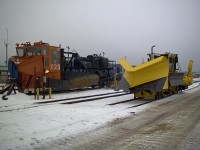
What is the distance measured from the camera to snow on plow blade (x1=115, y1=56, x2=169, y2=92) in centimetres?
1449

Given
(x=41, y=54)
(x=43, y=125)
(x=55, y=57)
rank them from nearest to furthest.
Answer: (x=43, y=125)
(x=41, y=54)
(x=55, y=57)

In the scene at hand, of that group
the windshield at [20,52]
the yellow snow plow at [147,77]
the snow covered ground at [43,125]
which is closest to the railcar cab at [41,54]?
the windshield at [20,52]

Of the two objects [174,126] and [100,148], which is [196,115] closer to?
[174,126]

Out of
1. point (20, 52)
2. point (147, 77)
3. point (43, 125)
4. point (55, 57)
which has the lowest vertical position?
point (43, 125)

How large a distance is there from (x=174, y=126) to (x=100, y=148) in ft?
10.7

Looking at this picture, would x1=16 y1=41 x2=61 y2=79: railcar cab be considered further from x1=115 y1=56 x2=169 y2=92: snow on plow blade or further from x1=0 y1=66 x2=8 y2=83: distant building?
x1=0 y1=66 x2=8 y2=83: distant building

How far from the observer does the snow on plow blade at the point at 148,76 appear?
14.5 meters

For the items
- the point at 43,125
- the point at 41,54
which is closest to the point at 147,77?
the point at 43,125

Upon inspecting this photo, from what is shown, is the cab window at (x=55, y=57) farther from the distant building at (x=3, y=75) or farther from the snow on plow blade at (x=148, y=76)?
the distant building at (x=3, y=75)

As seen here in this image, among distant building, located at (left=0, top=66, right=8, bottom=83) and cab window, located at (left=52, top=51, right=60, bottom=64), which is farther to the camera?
distant building, located at (left=0, top=66, right=8, bottom=83)

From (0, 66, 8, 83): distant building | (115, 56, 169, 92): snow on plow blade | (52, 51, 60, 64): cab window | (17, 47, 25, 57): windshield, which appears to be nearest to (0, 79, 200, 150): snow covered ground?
(115, 56, 169, 92): snow on plow blade

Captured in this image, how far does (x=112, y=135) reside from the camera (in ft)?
Answer: 23.2

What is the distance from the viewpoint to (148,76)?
14641mm

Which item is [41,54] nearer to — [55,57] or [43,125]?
[55,57]
